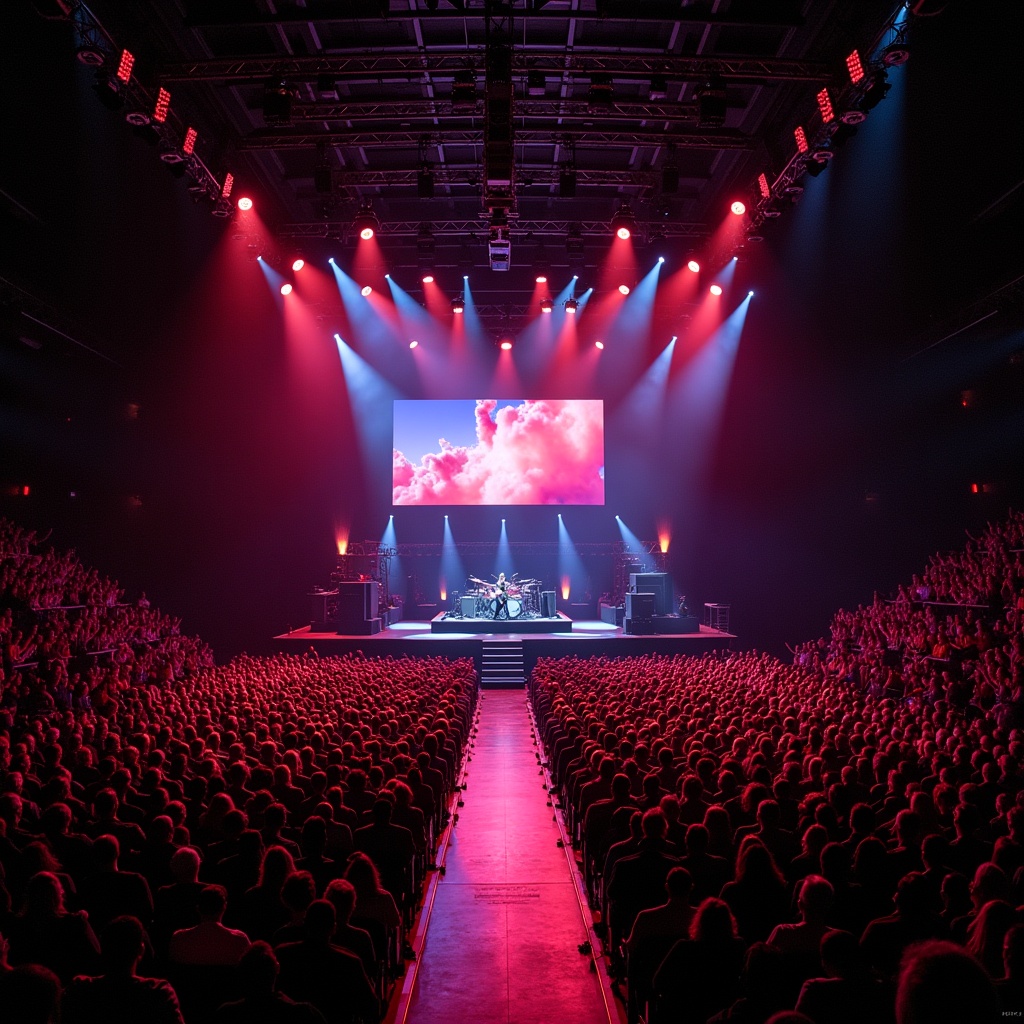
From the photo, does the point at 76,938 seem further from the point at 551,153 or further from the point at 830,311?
the point at 830,311

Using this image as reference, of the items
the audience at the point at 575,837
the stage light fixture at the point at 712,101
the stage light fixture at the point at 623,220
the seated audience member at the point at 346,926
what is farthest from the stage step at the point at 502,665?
the seated audience member at the point at 346,926

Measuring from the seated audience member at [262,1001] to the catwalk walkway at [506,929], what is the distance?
219cm

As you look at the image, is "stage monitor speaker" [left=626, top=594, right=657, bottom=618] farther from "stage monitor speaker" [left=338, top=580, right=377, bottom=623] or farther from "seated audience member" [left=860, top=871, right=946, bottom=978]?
"seated audience member" [left=860, top=871, right=946, bottom=978]

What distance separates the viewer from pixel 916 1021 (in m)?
1.71

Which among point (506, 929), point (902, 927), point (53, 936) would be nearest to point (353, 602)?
point (506, 929)

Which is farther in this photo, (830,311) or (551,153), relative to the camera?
(830,311)

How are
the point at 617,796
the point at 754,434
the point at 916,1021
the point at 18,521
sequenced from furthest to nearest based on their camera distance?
the point at 754,434, the point at 18,521, the point at 617,796, the point at 916,1021

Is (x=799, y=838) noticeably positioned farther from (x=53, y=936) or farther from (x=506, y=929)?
(x=53, y=936)

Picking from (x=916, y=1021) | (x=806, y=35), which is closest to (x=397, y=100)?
(x=806, y=35)

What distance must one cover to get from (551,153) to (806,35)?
5942mm

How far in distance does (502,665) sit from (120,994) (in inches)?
655

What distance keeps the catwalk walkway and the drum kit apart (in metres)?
12.3

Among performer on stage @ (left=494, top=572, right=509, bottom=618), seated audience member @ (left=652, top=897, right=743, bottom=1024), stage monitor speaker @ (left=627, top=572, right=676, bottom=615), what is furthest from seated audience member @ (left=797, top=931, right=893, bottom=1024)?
performer on stage @ (left=494, top=572, right=509, bottom=618)

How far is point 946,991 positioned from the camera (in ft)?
5.56
